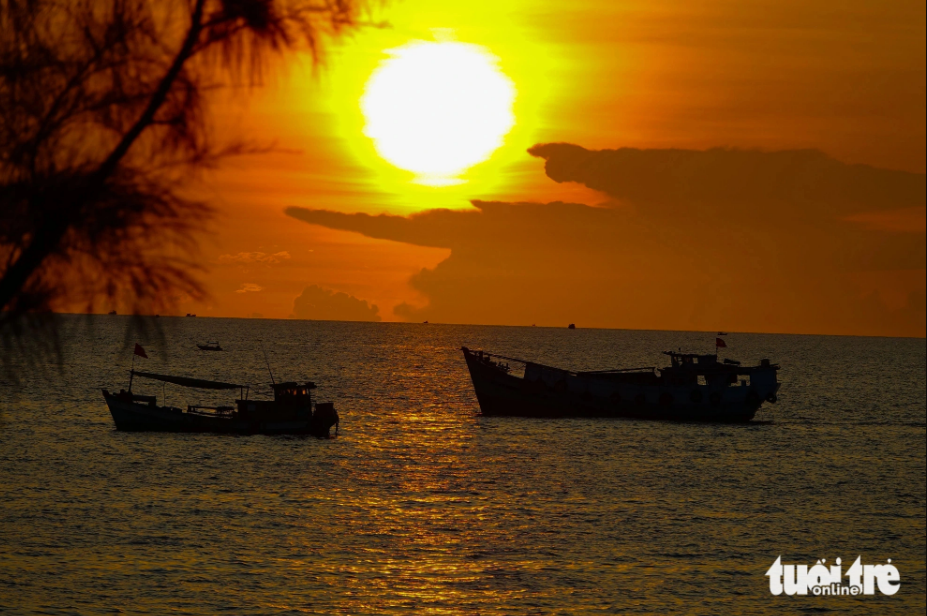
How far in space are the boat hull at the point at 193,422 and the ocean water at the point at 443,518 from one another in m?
0.98

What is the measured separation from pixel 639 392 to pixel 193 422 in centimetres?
4226

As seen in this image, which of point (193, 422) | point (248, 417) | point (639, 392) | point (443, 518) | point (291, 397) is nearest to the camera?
point (443, 518)

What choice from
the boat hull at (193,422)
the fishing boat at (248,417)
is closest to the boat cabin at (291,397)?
the fishing boat at (248,417)

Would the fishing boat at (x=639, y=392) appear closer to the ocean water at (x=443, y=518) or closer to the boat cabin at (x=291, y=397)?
the ocean water at (x=443, y=518)

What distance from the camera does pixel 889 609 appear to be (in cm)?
3731

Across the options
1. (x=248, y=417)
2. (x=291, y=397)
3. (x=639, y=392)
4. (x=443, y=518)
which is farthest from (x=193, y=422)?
(x=639, y=392)

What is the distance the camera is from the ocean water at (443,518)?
3597 cm

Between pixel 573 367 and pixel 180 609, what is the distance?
16705 centimetres

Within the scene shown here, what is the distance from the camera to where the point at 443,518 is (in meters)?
48.0

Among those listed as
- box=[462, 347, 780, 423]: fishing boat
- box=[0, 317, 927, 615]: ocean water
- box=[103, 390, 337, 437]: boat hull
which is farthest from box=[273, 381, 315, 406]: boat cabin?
box=[462, 347, 780, 423]: fishing boat

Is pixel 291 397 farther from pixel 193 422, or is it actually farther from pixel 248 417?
pixel 193 422

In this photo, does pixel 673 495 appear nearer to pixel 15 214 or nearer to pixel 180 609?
pixel 180 609

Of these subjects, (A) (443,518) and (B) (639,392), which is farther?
(B) (639,392)

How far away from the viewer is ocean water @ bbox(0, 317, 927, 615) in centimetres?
3597
